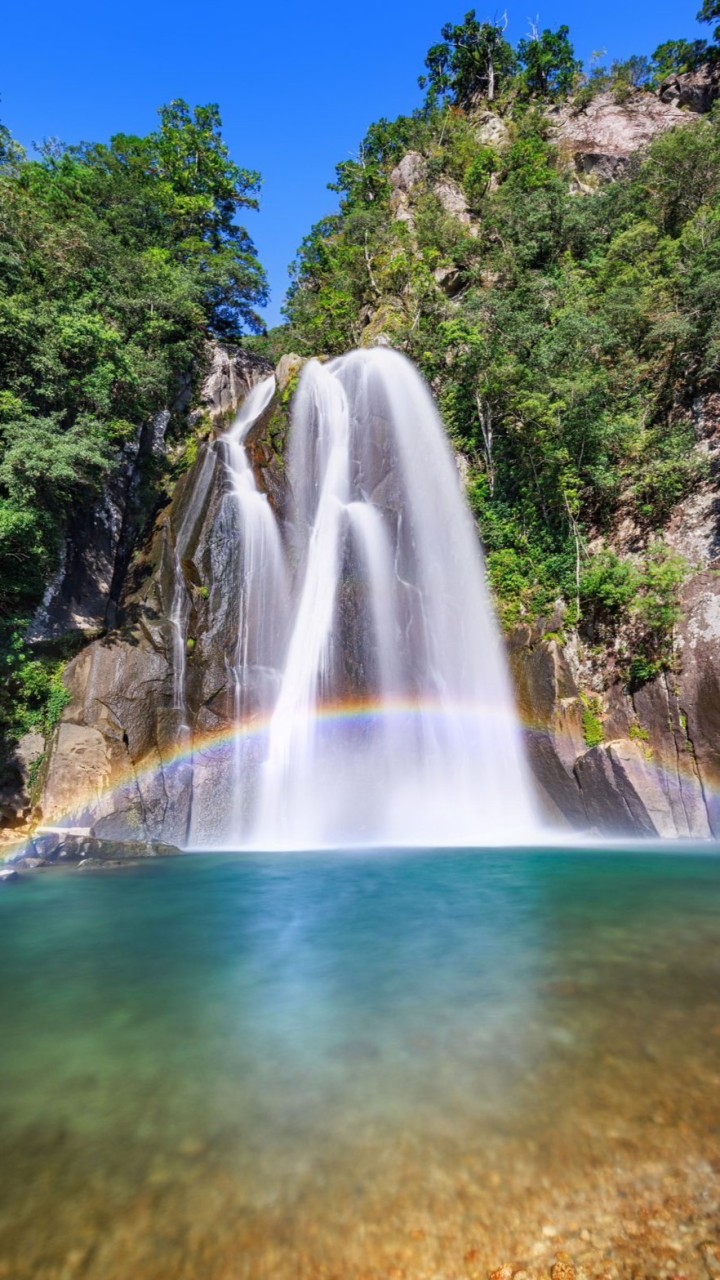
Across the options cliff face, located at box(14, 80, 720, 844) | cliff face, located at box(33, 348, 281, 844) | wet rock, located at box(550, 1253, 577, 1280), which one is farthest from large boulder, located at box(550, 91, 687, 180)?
wet rock, located at box(550, 1253, 577, 1280)

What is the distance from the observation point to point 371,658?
591 inches

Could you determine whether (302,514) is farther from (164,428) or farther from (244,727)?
(164,428)

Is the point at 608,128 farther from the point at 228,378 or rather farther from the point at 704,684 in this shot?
the point at 704,684

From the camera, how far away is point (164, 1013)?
14.6 feet

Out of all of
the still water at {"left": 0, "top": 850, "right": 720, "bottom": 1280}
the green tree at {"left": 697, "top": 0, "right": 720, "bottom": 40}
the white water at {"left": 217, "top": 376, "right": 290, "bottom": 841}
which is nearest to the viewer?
the still water at {"left": 0, "top": 850, "right": 720, "bottom": 1280}

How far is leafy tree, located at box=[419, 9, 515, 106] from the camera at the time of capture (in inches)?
1613

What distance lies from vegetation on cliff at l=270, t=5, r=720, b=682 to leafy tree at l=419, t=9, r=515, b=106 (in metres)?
7.75

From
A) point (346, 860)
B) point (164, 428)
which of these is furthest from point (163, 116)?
point (346, 860)

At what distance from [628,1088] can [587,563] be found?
1345 cm

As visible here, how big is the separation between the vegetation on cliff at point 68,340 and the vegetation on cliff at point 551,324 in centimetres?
930

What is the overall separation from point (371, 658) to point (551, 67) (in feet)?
173

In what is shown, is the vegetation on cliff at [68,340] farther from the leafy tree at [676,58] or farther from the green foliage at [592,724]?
the leafy tree at [676,58]

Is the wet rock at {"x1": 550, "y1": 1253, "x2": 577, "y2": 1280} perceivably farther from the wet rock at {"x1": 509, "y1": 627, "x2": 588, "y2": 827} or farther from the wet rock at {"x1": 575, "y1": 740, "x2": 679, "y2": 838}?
the wet rock at {"x1": 509, "y1": 627, "x2": 588, "y2": 827}

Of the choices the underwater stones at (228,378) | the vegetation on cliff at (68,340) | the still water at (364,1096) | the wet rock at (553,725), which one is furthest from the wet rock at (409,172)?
the still water at (364,1096)
